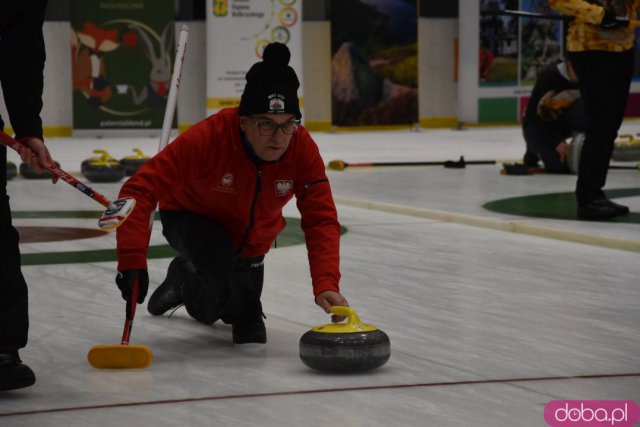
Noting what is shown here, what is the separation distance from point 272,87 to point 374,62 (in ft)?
49.5

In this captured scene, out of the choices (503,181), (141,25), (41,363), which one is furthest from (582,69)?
(141,25)

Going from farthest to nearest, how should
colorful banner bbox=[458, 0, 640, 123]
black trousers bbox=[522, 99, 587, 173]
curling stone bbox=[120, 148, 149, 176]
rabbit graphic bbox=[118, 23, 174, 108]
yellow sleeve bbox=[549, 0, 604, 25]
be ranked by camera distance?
colorful banner bbox=[458, 0, 640, 123] → rabbit graphic bbox=[118, 23, 174, 108] → curling stone bbox=[120, 148, 149, 176] → black trousers bbox=[522, 99, 587, 173] → yellow sleeve bbox=[549, 0, 604, 25]

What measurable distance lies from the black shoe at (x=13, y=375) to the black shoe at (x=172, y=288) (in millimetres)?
908

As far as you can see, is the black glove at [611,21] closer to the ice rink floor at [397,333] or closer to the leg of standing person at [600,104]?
the leg of standing person at [600,104]

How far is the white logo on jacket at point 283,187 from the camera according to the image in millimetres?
3520

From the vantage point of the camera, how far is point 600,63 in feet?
20.3

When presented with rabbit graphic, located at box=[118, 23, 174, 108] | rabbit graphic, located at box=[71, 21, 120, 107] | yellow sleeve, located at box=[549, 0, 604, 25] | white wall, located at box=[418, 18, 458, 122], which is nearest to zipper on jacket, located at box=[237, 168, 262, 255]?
yellow sleeve, located at box=[549, 0, 604, 25]

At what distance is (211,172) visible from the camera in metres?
Result: 3.50

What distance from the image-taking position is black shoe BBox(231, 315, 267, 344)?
12.0 feet

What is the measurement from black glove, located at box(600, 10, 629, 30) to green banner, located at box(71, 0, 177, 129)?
11.8 m

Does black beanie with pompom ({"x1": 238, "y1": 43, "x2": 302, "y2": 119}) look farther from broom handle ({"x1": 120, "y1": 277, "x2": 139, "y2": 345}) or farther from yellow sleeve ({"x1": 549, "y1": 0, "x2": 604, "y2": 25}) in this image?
yellow sleeve ({"x1": 549, "y1": 0, "x2": 604, "y2": 25})

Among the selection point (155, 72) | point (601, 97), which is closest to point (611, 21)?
point (601, 97)

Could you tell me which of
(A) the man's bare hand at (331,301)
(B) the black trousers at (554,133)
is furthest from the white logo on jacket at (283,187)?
(B) the black trousers at (554,133)

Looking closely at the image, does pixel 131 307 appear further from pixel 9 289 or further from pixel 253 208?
pixel 253 208
